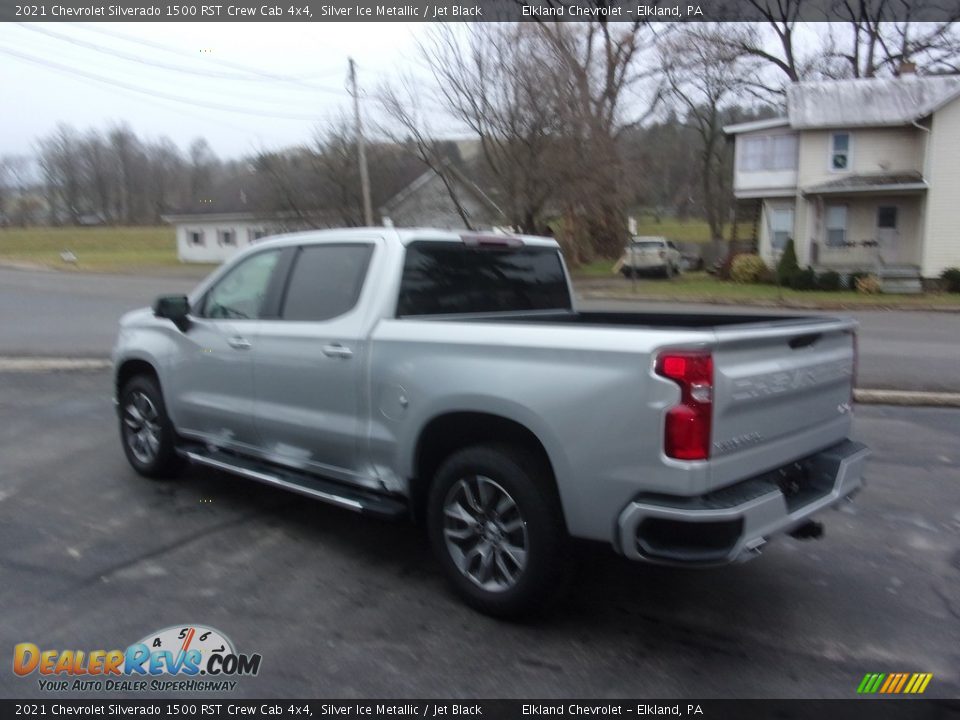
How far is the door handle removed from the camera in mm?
4531

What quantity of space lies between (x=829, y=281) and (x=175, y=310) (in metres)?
27.3

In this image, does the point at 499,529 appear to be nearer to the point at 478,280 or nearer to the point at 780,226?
the point at 478,280

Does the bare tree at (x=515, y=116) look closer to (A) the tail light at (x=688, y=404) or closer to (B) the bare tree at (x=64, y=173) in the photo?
(A) the tail light at (x=688, y=404)

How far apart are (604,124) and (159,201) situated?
36.5m

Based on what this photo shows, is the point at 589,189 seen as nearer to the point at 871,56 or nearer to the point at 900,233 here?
the point at 900,233

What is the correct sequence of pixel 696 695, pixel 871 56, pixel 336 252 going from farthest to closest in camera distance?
1. pixel 871 56
2. pixel 336 252
3. pixel 696 695

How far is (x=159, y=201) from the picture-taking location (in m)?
55.7

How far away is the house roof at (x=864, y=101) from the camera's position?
29750mm

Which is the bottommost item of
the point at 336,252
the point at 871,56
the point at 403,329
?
the point at 403,329

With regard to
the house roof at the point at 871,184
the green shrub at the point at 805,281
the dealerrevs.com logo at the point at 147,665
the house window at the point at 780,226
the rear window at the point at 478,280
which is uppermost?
the house roof at the point at 871,184

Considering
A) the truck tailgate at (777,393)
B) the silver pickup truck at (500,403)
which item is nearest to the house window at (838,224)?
the silver pickup truck at (500,403)

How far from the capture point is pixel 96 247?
189 ft

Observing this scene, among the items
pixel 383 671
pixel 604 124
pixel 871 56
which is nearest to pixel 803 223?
pixel 604 124
